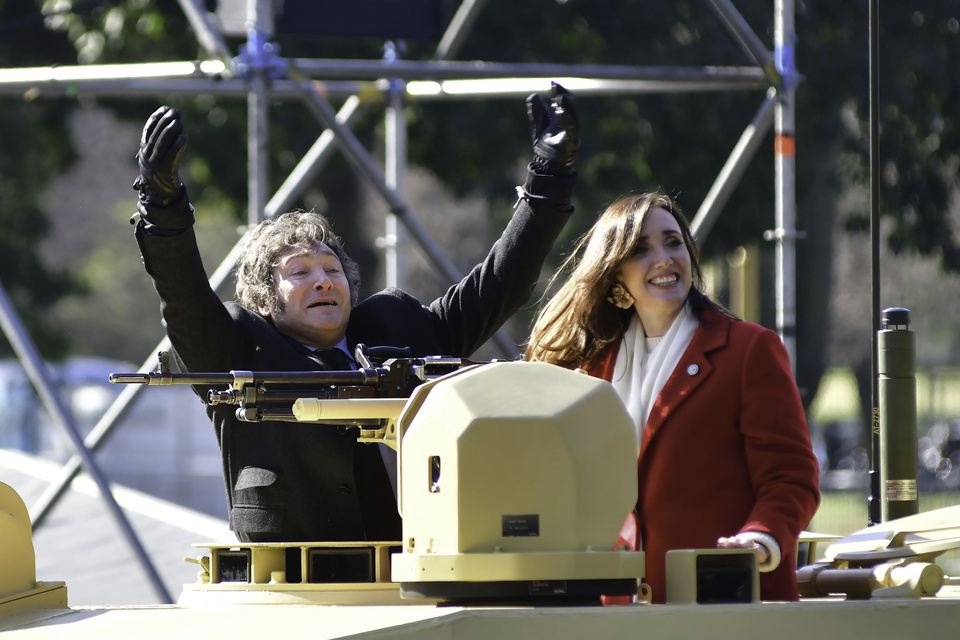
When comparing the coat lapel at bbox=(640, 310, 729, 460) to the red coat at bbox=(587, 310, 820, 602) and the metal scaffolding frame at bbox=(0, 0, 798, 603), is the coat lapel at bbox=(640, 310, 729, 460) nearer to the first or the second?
the red coat at bbox=(587, 310, 820, 602)

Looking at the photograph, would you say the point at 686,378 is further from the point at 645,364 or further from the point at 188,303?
the point at 188,303

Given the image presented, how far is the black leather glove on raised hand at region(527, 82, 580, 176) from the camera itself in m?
3.76

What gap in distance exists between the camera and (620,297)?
318 cm

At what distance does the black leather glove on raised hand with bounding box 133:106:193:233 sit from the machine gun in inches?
16.7

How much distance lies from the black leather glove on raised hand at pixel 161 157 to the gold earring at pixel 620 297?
0.99 m

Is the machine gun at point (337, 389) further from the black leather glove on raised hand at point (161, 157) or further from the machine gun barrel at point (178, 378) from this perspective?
the black leather glove on raised hand at point (161, 157)

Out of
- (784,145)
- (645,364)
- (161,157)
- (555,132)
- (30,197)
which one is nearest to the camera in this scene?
(645,364)

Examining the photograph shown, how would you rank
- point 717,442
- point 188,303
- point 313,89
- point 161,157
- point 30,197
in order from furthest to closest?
1. point 30,197
2. point 313,89
3. point 188,303
4. point 161,157
5. point 717,442

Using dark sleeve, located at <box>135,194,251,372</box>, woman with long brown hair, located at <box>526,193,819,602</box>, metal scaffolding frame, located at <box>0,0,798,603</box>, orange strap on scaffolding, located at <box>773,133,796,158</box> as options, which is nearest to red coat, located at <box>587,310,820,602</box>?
woman with long brown hair, located at <box>526,193,819,602</box>

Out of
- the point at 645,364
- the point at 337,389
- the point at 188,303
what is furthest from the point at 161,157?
the point at 645,364

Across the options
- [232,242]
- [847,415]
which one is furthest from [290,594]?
[232,242]

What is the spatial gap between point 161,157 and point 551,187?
106 cm

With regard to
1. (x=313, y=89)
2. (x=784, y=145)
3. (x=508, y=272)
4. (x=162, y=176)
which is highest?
(x=313, y=89)

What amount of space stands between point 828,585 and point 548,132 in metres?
1.39
